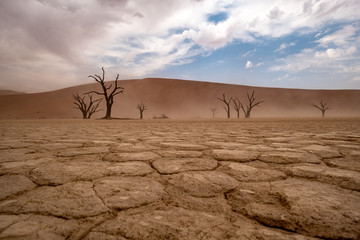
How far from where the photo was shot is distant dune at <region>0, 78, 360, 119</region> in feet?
135

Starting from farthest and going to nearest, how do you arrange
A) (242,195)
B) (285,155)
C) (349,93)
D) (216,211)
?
(349,93)
(285,155)
(242,195)
(216,211)

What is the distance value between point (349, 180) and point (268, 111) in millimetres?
47375

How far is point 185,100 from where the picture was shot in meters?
47.5

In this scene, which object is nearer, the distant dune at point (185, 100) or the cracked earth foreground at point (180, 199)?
the cracked earth foreground at point (180, 199)

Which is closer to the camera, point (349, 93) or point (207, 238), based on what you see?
point (207, 238)

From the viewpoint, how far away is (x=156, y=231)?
64 cm

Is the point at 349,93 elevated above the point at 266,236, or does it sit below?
above

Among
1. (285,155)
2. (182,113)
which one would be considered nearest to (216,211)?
(285,155)

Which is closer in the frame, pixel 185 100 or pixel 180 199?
pixel 180 199

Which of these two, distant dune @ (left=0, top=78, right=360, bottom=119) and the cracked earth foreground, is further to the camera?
distant dune @ (left=0, top=78, right=360, bottom=119)

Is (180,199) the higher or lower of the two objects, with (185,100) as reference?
lower

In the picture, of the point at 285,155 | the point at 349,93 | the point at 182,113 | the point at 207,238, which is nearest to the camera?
the point at 207,238

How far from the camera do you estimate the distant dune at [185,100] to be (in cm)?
4112

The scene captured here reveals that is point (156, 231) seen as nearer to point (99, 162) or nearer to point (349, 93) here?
point (99, 162)
